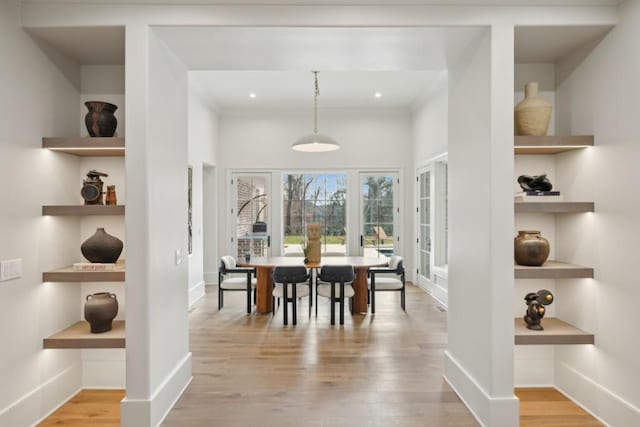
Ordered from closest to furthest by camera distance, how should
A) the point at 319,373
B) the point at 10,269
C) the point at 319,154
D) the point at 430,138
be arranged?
the point at 10,269, the point at 319,373, the point at 430,138, the point at 319,154

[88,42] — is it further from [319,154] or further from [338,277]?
[319,154]

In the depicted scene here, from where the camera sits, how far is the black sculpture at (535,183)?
104 inches

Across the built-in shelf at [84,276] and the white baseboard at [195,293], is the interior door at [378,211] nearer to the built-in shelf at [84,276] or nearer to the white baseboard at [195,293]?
the white baseboard at [195,293]

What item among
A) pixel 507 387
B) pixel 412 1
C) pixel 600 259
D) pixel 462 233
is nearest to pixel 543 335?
pixel 507 387

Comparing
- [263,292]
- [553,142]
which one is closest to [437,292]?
[263,292]

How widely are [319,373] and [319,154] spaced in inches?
178

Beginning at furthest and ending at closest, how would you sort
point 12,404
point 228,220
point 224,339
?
point 228,220 < point 224,339 < point 12,404

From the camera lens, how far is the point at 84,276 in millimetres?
2449

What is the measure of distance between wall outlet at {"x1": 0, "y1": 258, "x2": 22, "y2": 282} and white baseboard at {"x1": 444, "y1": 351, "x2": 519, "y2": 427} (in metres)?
2.95

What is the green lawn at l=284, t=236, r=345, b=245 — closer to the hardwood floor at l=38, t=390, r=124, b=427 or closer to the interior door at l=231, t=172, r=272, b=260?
the interior door at l=231, t=172, r=272, b=260

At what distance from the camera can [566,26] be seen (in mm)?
2363

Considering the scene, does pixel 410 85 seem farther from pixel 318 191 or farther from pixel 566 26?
pixel 566 26

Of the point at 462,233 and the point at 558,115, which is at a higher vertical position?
the point at 558,115

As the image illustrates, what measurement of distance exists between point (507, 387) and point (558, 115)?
2.02 meters
